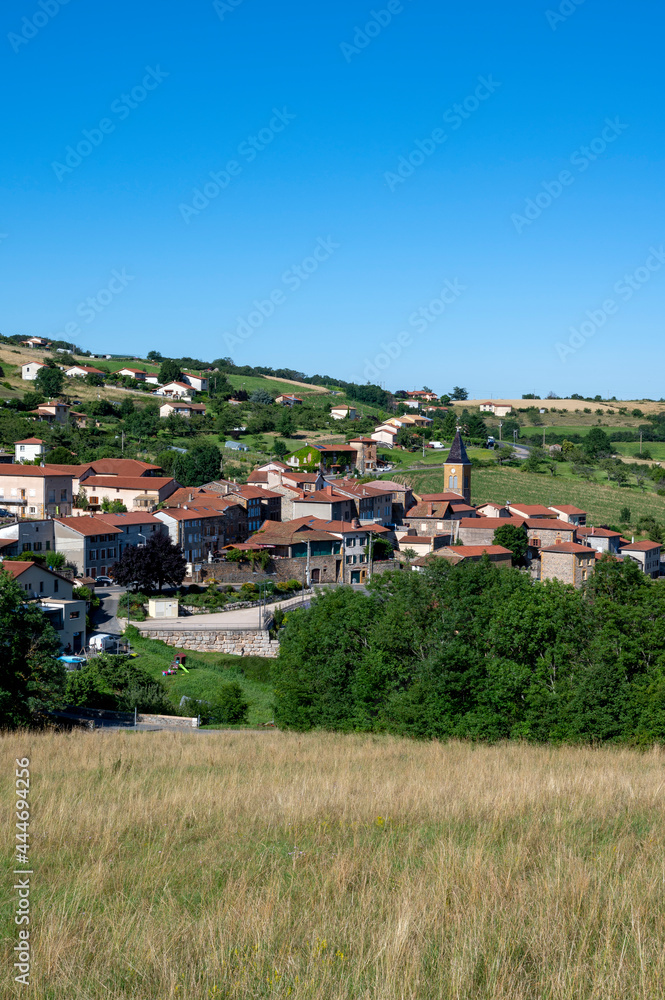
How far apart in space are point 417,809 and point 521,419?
5786 inches

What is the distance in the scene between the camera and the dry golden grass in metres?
3.15

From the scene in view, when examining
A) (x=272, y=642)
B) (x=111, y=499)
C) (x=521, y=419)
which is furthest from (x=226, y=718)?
(x=521, y=419)

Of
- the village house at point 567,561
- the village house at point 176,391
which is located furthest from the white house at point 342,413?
the village house at point 567,561

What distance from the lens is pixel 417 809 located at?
576cm

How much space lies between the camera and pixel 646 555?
179 feet

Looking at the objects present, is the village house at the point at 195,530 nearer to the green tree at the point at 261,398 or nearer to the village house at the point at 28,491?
the village house at the point at 28,491

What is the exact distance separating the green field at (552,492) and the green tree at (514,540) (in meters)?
14.8

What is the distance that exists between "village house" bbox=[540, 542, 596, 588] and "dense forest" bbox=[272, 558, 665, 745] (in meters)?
32.6

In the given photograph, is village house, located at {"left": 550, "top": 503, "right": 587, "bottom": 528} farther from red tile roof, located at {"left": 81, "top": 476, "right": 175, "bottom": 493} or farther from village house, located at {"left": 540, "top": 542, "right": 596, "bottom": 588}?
red tile roof, located at {"left": 81, "top": 476, "right": 175, "bottom": 493}

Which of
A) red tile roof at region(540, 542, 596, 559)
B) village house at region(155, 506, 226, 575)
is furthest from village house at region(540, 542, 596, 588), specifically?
village house at region(155, 506, 226, 575)

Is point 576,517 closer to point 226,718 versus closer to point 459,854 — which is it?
point 226,718

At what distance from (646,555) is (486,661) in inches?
1615

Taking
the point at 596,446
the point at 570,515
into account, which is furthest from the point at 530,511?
the point at 596,446

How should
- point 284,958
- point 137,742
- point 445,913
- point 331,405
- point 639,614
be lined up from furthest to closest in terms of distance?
point 331,405 < point 639,614 < point 137,742 < point 445,913 < point 284,958
